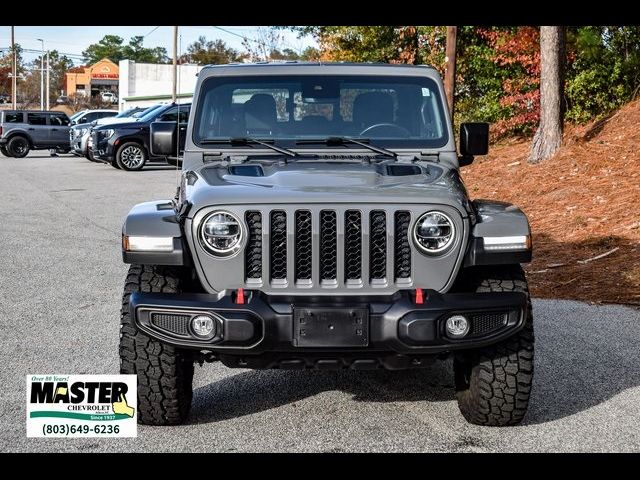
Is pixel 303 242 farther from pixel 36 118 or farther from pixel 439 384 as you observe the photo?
pixel 36 118

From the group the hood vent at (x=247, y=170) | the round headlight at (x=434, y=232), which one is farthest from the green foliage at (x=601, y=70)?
the round headlight at (x=434, y=232)

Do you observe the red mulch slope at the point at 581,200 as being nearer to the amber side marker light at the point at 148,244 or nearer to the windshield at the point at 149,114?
the amber side marker light at the point at 148,244

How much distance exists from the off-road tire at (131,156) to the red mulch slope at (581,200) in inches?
395

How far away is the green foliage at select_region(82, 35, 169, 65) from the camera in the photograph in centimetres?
14362

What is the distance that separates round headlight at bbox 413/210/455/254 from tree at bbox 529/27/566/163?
12589 mm

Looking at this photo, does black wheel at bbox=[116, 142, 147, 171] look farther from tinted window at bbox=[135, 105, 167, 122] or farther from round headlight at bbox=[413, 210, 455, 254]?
round headlight at bbox=[413, 210, 455, 254]

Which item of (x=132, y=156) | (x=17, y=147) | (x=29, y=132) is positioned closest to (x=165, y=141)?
(x=132, y=156)

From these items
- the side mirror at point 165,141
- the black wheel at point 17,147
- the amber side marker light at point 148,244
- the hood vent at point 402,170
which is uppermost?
the side mirror at point 165,141

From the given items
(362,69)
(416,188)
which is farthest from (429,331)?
(362,69)

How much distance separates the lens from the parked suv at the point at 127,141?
2622cm

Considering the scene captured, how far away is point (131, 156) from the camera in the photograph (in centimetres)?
2664

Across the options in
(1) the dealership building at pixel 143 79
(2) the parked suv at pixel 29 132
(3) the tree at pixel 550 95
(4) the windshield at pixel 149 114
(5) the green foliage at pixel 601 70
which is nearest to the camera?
(3) the tree at pixel 550 95

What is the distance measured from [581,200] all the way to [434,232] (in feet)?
30.4

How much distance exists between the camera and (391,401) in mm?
5742
